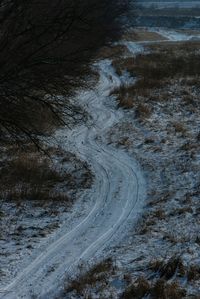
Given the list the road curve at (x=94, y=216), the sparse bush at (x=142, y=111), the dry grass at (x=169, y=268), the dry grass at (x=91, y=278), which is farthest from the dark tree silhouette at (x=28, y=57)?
the sparse bush at (x=142, y=111)

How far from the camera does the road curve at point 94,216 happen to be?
9227 millimetres

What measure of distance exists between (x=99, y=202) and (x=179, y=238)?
3338mm

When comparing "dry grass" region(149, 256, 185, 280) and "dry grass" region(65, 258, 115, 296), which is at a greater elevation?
"dry grass" region(149, 256, 185, 280)

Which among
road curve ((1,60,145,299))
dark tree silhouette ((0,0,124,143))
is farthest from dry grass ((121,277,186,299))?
dark tree silhouette ((0,0,124,143))

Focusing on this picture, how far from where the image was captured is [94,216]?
40.7 feet

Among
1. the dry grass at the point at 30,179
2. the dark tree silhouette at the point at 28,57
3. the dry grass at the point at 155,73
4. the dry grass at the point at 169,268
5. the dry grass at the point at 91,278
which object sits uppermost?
the dark tree silhouette at the point at 28,57

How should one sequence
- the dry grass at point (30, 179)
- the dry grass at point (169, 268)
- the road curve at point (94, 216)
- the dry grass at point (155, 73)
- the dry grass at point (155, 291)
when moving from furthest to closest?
the dry grass at point (155, 73), the dry grass at point (30, 179), the road curve at point (94, 216), the dry grass at point (169, 268), the dry grass at point (155, 291)

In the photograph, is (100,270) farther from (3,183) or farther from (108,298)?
(3,183)

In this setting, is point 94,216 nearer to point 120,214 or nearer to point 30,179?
point 120,214

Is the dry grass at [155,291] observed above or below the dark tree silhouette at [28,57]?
below

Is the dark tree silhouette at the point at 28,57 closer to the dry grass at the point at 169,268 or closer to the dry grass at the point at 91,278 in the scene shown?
the dry grass at the point at 91,278

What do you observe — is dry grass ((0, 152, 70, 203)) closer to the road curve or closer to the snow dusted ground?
the snow dusted ground

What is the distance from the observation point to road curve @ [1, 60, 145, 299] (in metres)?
9.23

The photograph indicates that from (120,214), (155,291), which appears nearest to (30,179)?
(120,214)
